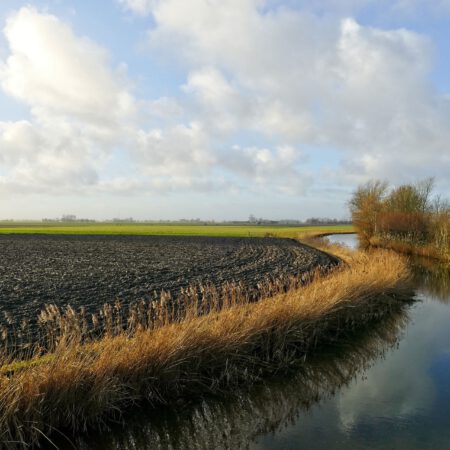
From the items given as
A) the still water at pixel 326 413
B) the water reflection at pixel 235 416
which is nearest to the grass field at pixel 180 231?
the still water at pixel 326 413

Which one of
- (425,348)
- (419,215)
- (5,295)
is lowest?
(425,348)

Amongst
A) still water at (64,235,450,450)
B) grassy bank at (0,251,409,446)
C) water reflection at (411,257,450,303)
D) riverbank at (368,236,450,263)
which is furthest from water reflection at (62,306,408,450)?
riverbank at (368,236,450,263)

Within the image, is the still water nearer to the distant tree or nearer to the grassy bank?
the grassy bank

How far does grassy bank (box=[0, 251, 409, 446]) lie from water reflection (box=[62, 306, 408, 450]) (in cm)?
44

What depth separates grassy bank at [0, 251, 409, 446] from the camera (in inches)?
264

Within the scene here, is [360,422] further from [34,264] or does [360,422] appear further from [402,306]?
[34,264]

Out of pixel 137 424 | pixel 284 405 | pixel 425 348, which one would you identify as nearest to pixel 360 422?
pixel 284 405

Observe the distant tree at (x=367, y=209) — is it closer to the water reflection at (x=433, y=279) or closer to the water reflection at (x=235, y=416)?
the water reflection at (x=433, y=279)

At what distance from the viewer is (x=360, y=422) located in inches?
317

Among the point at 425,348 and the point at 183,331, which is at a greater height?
the point at 183,331

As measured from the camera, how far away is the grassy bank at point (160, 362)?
6707mm

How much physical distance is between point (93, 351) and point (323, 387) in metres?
5.35

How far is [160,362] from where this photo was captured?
27.8 ft

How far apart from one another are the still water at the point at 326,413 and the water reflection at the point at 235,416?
0.7 inches
